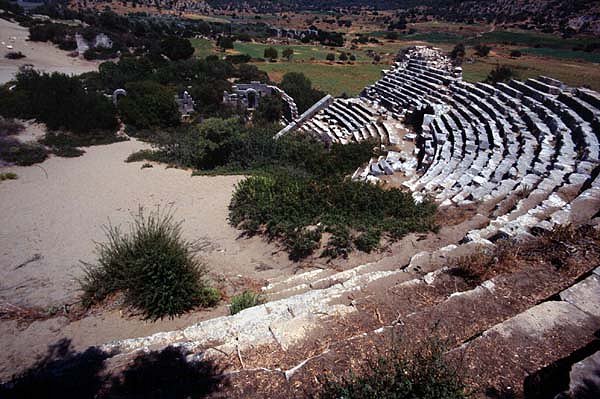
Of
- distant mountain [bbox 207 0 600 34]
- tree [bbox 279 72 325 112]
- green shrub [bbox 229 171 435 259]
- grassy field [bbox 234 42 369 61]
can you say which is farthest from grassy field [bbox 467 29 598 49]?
green shrub [bbox 229 171 435 259]

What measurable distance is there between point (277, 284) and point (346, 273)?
155cm

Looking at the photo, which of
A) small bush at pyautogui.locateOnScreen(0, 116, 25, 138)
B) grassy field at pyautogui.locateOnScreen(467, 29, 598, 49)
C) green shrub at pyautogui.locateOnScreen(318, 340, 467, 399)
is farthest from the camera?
grassy field at pyautogui.locateOnScreen(467, 29, 598, 49)

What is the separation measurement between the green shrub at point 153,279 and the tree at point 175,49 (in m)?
45.2

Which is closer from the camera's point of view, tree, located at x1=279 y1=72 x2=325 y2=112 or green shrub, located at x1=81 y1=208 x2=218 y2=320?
green shrub, located at x1=81 y1=208 x2=218 y2=320

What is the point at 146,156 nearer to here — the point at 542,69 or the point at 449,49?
the point at 542,69

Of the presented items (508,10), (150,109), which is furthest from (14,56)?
(508,10)

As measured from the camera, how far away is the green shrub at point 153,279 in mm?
7098

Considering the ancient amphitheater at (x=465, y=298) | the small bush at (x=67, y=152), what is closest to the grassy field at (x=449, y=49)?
the small bush at (x=67, y=152)

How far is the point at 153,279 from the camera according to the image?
7.20 metres

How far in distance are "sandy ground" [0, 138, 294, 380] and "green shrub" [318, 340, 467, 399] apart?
4256 millimetres

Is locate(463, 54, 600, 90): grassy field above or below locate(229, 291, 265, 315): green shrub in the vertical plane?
above

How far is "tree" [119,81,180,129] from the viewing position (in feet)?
81.4

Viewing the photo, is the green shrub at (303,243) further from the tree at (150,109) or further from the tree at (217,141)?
the tree at (150,109)

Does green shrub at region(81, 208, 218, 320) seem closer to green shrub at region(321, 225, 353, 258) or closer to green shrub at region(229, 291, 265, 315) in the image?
green shrub at region(229, 291, 265, 315)
